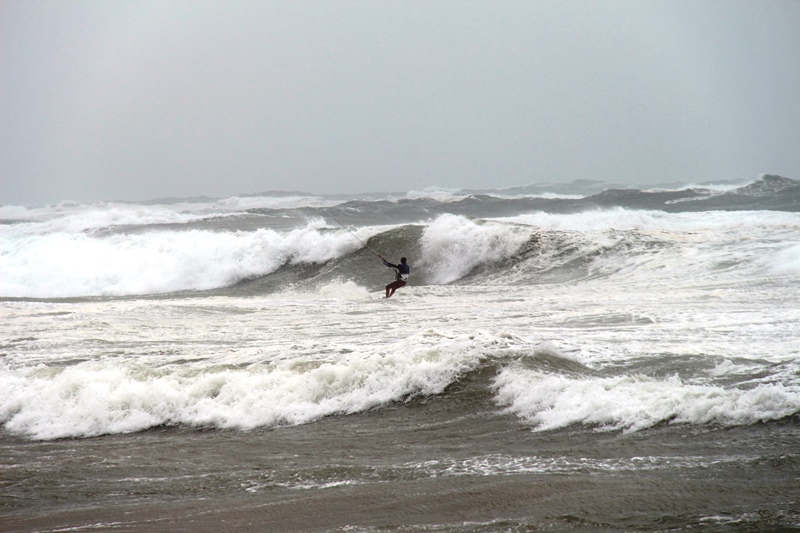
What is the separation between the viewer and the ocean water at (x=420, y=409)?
4238 millimetres

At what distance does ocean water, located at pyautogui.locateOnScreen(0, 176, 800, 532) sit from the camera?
13.9 feet

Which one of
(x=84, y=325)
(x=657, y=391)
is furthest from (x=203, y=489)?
(x=84, y=325)

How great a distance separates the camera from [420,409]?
6402 mm

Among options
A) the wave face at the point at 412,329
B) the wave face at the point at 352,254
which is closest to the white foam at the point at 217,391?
the wave face at the point at 412,329

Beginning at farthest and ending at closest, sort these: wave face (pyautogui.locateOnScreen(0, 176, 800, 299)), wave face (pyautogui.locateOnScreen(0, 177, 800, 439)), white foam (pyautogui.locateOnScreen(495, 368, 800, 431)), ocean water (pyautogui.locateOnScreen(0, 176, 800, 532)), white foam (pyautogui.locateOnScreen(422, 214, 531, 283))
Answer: white foam (pyautogui.locateOnScreen(422, 214, 531, 283)) < wave face (pyautogui.locateOnScreen(0, 176, 800, 299)) < wave face (pyautogui.locateOnScreen(0, 177, 800, 439)) < white foam (pyautogui.locateOnScreen(495, 368, 800, 431)) < ocean water (pyautogui.locateOnScreen(0, 176, 800, 532))

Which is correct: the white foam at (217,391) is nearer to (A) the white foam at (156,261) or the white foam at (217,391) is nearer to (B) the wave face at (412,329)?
(B) the wave face at (412,329)

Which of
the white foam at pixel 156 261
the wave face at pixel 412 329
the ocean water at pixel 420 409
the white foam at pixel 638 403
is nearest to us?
the ocean water at pixel 420 409

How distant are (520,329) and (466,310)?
2.49 meters

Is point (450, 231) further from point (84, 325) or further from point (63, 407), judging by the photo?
point (63, 407)

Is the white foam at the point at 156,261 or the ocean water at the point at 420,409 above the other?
the white foam at the point at 156,261

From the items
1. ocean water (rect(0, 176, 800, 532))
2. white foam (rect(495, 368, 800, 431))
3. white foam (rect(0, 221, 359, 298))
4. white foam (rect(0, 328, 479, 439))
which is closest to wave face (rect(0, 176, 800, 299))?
white foam (rect(0, 221, 359, 298))

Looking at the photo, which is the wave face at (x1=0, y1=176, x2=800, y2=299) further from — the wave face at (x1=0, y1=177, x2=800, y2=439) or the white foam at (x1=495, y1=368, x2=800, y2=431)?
the white foam at (x1=495, y1=368, x2=800, y2=431)

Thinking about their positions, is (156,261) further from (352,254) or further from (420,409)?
(420,409)

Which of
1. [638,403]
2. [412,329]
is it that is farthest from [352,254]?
[638,403]
